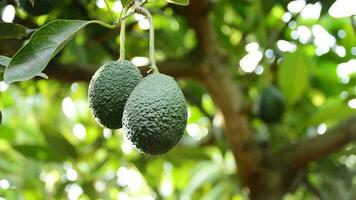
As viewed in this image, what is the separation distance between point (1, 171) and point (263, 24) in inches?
28.3

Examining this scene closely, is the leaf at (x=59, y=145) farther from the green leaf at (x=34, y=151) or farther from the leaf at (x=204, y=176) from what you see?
the leaf at (x=204, y=176)

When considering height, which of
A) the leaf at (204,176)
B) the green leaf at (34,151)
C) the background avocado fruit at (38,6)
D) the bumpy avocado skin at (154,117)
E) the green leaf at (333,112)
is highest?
the background avocado fruit at (38,6)

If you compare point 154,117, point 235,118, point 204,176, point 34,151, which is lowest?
point 204,176

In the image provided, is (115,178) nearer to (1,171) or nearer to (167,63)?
(1,171)

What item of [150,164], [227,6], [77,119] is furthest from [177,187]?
[227,6]

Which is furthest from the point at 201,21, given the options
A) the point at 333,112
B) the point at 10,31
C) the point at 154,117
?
the point at 154,117

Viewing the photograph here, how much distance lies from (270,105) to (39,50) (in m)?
0.89

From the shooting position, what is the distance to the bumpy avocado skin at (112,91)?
82 centimetres

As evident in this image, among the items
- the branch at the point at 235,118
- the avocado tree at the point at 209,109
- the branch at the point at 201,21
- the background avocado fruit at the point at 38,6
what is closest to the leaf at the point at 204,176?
the avocado tree at the point at 209,109

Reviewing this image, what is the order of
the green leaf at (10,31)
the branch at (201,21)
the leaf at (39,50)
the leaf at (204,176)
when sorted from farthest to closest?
the leaf at (204,176) < the branch at (201,21) < the green leaf at (10,31) < the leaf at (39,50)

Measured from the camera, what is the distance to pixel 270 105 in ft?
5.24

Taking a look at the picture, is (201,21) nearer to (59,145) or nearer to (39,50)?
(59,145)

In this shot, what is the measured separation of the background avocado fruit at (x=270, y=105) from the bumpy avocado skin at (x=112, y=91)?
0.79 metres

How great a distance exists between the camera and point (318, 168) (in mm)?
1782
